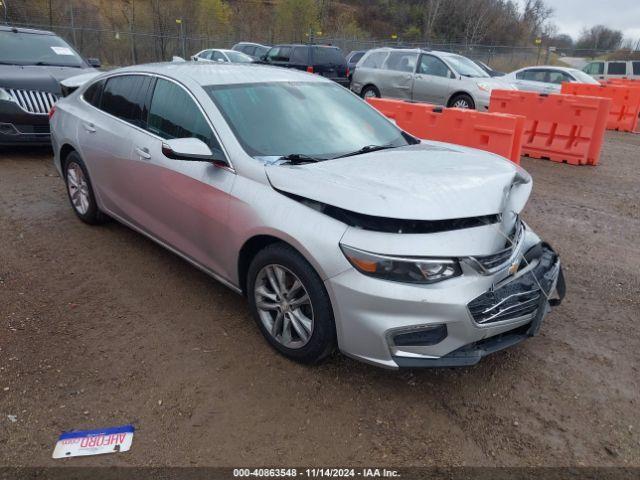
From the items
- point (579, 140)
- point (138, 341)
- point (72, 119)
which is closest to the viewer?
point (138, 341)

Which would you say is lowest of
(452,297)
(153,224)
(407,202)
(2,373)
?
(2,373)

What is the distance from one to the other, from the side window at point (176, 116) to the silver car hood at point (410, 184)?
2.33ft

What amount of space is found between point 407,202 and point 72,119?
3.79 metres

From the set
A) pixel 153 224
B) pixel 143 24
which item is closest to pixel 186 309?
pixel 153 224

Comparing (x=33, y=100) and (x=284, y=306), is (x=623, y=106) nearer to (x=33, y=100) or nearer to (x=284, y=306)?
(x=33, y=100)

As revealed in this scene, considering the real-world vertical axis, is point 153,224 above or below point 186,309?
above

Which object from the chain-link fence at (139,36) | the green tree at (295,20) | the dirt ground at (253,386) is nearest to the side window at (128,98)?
the dirt ground at (253,386)

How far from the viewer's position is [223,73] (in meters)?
3.82

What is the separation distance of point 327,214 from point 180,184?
1332 millimetres

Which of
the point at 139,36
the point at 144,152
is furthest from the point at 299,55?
the point at 139,36

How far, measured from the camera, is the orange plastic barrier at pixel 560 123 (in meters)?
8.57

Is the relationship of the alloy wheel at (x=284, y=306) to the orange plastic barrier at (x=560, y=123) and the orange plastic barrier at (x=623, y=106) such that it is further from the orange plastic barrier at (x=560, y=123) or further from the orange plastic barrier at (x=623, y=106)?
the orange plastic barrier at (x=623, y=106)

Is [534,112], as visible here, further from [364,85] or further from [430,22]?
[430,22]

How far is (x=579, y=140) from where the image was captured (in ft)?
28.9
